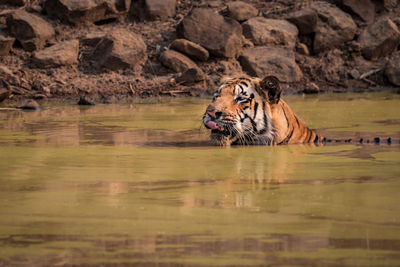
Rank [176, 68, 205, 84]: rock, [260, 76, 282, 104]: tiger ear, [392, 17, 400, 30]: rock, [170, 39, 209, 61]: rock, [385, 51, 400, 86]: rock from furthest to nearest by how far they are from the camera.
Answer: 1. [392, 17, 400, 30]: rock
2. [385, 51, 400, 86]: rock
3. [170, 39, 209, 61]: rock
4. [176, 68, 205, 84]: rock
5. [260, 76, 282, 104]: tiger ear

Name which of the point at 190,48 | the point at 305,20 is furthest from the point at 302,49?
the point at 190,48

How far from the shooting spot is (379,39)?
15.0 m

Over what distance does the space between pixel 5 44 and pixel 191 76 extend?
332 cm

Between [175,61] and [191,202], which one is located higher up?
[191,202]

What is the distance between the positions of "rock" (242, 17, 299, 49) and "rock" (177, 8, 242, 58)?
0.72 m

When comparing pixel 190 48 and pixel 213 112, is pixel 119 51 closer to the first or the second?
pixel 190 48

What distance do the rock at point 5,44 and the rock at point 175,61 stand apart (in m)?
2.68

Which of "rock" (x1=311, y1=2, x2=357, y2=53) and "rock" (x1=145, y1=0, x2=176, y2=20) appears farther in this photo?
"rock" (x1=311, y1=2, x2=357, y2=53)

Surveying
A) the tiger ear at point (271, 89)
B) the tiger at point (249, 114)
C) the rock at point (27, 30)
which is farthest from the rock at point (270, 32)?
the tiger ear at point (271, 89)

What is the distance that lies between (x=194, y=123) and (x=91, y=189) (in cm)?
424

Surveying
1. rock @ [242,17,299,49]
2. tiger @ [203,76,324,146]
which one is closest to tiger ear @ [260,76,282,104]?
tiger @ [203,76,324,146]

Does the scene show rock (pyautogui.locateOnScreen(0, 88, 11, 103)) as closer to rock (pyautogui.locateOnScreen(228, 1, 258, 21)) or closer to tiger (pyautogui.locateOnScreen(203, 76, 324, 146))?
rock (pyautogui.locateOnScreen(228, 1, 258, 21))

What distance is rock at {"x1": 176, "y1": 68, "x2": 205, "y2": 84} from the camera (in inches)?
507

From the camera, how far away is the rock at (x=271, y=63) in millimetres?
13623
